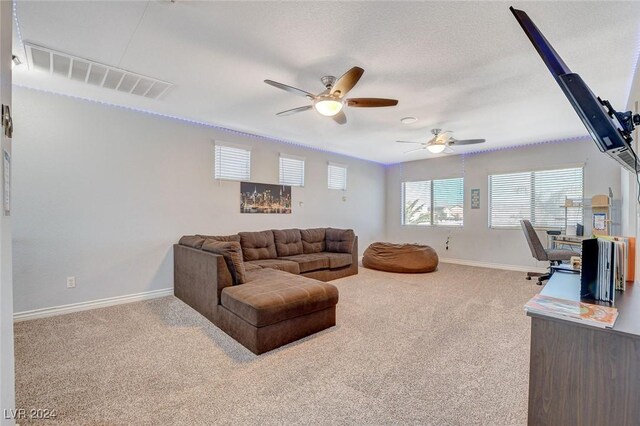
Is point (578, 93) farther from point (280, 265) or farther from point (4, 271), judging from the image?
point (280, 265)

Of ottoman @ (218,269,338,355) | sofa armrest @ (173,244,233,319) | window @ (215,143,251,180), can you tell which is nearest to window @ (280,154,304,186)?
window @ (215,143,251,180)

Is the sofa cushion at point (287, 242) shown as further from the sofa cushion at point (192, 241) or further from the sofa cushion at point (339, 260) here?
the sofa cushion at point (192, 241)

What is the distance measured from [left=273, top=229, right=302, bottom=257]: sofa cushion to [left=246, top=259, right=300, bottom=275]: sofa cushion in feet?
1.88

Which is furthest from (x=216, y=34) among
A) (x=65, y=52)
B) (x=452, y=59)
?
(x=452, y=59)

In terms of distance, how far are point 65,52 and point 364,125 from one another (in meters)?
3.50

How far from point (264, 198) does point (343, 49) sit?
3.21 m

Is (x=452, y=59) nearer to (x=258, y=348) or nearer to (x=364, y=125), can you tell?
(x=364, y=125)

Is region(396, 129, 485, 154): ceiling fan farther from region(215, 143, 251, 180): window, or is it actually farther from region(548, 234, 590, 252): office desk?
region(215, 143, 251, 180): window

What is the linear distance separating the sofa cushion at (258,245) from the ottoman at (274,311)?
60.5 inches

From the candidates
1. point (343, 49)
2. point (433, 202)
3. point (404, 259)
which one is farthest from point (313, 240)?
point (343, 49)

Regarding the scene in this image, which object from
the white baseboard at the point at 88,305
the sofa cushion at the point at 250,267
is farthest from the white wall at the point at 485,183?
the white baseboard at the point at 88,305

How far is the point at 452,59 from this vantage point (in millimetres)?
2480

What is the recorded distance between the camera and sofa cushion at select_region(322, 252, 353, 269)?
4846 millimetres

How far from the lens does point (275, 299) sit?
2.47 metres
